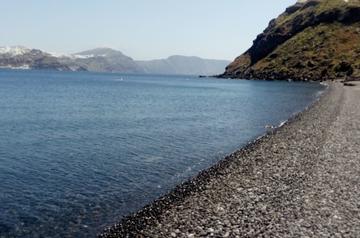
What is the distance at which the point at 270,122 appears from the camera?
2980 inches

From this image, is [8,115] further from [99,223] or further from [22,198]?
[99,223]

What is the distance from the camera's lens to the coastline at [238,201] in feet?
71.5

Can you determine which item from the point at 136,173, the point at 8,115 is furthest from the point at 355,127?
the point at 8,115

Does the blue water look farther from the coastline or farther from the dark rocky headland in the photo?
the dark rocky headland

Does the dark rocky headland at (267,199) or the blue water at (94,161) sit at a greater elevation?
the dark rocky headland at (267,199)

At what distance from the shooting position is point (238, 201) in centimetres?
2603

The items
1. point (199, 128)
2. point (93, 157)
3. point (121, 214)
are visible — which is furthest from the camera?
point (199, 128)

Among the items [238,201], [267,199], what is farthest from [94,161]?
[267,199]

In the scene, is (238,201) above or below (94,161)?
A: above

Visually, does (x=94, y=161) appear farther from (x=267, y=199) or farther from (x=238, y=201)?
(x=267, y=199)

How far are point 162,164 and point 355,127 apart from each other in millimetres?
25672

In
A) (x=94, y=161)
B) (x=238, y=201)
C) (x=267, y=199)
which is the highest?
(x=267, y=199)

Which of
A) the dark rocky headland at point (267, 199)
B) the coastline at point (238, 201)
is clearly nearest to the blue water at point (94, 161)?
the coastline at point (238, 201)

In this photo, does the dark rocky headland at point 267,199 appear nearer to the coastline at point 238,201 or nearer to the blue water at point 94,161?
the coastline at point 238,201
